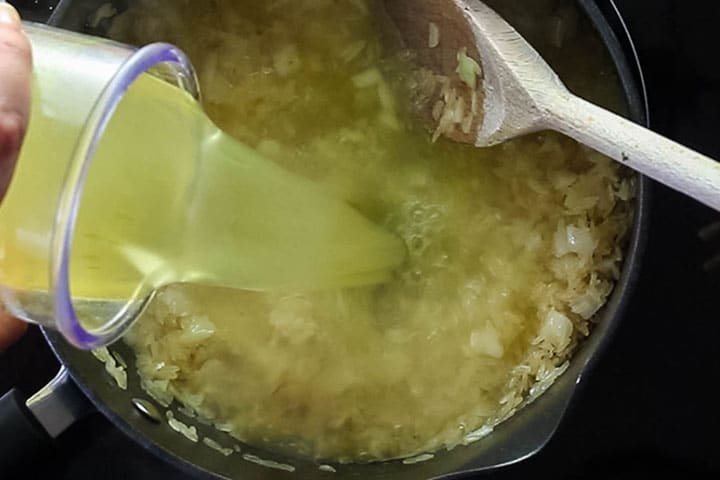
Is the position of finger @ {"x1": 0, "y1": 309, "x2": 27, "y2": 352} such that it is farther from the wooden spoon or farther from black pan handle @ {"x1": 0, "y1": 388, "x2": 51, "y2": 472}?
the wooden spoon

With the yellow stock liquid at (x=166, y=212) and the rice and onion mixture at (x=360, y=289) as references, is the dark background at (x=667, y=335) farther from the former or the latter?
the yellow stock liquid at (x=166, y=212)

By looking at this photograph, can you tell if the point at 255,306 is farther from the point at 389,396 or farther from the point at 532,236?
the point at 532,236

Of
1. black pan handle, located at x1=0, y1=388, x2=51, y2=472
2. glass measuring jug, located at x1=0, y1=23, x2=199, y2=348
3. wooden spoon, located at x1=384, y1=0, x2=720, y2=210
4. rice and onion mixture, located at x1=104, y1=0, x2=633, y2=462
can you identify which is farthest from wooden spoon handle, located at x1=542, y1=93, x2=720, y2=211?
black pan handle, located at x1=0, y1=388, x2=51, y2=472

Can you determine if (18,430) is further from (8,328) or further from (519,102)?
(519,102)

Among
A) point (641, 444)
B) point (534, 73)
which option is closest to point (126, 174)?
point (534, 73)

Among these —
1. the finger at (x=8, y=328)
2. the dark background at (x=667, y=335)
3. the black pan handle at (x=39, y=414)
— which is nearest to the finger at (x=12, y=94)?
the finger at (x=8, y=328)

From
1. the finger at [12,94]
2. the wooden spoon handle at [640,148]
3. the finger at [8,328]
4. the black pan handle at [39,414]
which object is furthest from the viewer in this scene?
the black pan handle at [39,414]

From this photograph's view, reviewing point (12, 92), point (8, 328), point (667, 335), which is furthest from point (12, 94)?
point (667, 335)

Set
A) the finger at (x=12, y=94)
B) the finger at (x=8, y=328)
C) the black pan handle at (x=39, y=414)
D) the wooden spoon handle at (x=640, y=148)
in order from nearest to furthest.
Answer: the finger at (x=12, y=94) → the wooden spoon handle at (x=640, y=148) → the finger at (x=8, y=328) → the black pan handle at (x=39, y=414)
